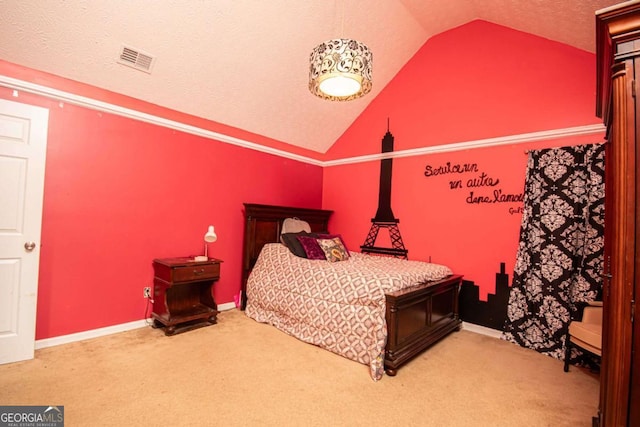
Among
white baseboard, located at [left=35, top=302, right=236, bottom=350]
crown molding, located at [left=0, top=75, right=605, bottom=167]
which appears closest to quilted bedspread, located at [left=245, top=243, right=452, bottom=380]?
white baseboard, located at [left=35, top=302, right=236, bottom=350]

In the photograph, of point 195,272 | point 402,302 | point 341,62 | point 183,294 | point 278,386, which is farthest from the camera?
point 183,294

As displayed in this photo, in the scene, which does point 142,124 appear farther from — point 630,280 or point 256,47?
point 630,280

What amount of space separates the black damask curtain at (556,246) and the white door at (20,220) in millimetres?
4453

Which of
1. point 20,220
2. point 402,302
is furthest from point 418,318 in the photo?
point 20,220

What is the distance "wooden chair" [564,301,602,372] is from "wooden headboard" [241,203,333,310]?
3274 millimetres

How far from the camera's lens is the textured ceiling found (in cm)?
244

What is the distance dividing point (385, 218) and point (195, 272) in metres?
2.65

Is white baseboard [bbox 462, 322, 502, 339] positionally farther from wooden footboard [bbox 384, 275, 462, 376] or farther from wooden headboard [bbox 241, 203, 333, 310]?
wooden headboard [bbox 241, 203, 333, 310]

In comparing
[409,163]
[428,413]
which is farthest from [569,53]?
[428,413]

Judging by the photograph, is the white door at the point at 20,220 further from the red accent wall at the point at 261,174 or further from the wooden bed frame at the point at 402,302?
the wooden bed frame at the point at 402,302

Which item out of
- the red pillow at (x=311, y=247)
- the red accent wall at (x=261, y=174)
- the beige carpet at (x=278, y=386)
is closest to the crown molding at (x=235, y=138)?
A: the red accent wall at (x=261, y=174)

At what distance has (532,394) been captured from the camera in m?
2.18

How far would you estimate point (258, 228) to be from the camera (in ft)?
13.3

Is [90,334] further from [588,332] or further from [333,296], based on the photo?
[588,332]
